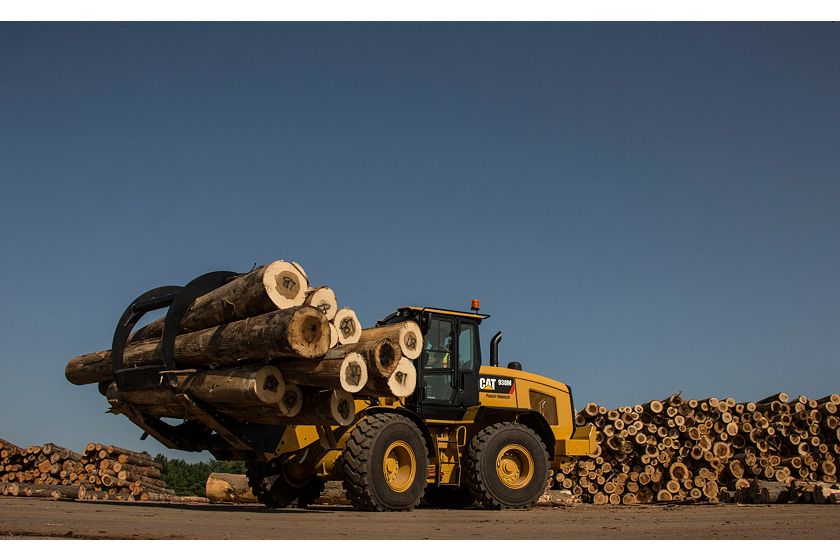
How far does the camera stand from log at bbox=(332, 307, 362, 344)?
10.0 m

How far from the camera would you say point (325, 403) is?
10.2 m

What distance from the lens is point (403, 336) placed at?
10.4 metres

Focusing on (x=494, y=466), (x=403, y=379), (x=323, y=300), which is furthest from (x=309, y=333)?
(x=494, y=466)

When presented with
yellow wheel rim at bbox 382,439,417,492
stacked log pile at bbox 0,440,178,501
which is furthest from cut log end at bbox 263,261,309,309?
stacked log pile at bbox 0,440,178,501

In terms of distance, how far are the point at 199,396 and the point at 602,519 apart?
4.71 meters

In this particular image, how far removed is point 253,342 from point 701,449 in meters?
12.1

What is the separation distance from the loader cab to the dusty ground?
193cm

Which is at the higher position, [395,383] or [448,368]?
[448,368]

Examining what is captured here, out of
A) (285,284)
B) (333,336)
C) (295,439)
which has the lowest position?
(295,439)

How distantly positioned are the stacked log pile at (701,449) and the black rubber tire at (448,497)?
458cm

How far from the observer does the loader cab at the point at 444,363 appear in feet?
40.5

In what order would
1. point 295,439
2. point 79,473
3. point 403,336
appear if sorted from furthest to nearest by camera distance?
point 79,473 < point 295,439 < point 403,336

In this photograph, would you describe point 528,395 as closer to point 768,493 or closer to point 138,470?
point 768,493
